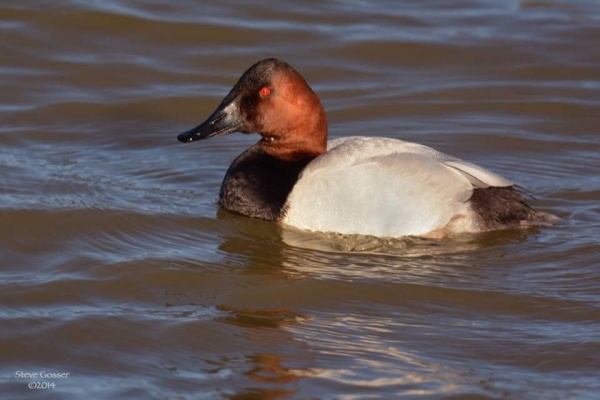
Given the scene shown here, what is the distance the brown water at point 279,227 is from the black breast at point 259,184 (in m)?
0.10

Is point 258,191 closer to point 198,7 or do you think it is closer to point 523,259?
point 523,259

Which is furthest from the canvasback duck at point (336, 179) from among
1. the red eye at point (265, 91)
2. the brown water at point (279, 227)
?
the brown water at point (279, 227)

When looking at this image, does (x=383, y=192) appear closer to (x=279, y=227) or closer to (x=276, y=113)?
(x=279, y=227)

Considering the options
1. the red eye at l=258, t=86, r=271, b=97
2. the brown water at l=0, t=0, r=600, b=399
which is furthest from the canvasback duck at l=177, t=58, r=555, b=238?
the brown water at l=0, t=0, r=600, b=399

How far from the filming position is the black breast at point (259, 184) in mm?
6609

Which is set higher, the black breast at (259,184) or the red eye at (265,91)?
the red eye at (265,91)

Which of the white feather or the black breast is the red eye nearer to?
the black breast

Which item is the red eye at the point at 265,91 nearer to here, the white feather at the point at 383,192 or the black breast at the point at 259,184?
the black breast at the point at 259,184

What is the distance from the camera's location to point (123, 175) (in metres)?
7.48

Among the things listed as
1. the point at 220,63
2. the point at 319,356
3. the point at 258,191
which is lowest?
the point at 319,356

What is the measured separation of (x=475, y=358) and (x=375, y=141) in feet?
6.35

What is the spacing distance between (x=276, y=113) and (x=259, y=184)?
421 millimetres

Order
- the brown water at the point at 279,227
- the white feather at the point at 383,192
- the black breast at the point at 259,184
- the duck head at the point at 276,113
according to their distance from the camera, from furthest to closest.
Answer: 1. the duck head at the point at 276,113
2. the black breast at the point at 259,184
3. the white feather at the point at 383,192
4. the brown water at the point at 279,227

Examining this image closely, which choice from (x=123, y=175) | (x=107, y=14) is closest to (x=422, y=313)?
(x=123, y=175)
